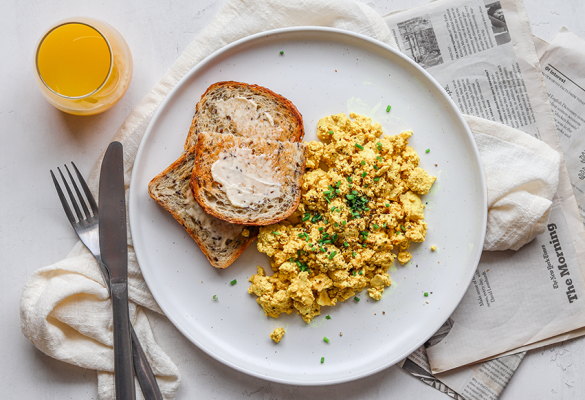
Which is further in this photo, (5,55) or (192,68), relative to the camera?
(5,55)

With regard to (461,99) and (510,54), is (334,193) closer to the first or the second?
(461,99)

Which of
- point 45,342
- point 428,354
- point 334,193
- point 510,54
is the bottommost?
point 428,354

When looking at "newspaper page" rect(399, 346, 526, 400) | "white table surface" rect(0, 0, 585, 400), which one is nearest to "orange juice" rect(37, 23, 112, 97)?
"white table surface" rect(0, 0, 585, 400)

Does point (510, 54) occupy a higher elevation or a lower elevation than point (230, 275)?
higher

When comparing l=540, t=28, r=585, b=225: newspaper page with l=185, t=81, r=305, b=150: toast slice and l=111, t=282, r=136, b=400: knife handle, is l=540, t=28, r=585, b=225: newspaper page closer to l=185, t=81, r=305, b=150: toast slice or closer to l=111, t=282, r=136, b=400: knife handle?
l=185, t=81, r=305, b=150: toast slice

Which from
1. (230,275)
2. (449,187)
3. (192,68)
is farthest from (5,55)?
(449,187)

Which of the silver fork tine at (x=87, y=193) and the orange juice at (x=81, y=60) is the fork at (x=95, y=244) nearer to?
the silver fork tine at (x=87, y=193)
